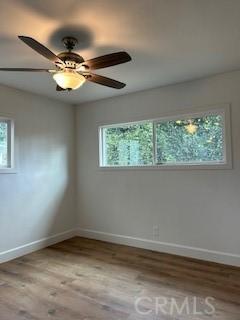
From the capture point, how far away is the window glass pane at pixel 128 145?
394 centimetres

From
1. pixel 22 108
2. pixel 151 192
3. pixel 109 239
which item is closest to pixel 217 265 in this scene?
pixel 151 192

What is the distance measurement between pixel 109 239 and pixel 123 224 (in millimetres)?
396

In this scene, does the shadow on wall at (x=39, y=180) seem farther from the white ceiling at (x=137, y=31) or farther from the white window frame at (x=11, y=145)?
the white ceiling at (x=137, y=31)

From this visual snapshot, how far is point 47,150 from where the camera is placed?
162 inches

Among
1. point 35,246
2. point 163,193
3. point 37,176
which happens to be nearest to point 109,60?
point 163,193

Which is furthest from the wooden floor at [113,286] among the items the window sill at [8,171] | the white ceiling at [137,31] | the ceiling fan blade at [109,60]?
the white ceiling at [137,31]

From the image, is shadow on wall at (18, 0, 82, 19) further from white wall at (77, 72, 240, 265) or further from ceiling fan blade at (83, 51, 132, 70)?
white wall at (77, 72, 240, 265)

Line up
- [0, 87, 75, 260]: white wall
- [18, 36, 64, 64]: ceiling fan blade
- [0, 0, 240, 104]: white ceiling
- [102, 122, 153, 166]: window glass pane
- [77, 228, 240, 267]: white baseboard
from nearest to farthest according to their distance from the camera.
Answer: [18, 36, 64, 64]: ceiling fan blade, [0, 0, 240, 104]: white ceiling, [77, 228, 240, 267]: white baseboard, [0, 87, 75, 260]: white wall, [102, 122, 153, 166]: window glass pane

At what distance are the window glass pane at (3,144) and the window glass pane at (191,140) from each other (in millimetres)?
2222

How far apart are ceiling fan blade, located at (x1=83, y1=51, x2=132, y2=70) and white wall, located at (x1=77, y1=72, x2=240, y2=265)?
1.76 meters

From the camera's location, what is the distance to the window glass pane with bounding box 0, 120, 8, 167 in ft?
11.7

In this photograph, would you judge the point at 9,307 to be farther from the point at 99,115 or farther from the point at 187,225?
the point at 99,115

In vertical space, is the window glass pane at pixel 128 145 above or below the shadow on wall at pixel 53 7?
below

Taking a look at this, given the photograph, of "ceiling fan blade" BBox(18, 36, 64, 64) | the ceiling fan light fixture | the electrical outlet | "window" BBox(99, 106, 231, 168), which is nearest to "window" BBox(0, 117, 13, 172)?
"window" BBox(99, 106, 231, 168)
